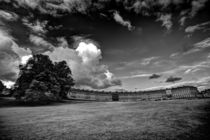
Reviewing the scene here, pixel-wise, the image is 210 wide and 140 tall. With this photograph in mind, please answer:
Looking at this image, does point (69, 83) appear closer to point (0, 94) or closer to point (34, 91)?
point (34, 91)

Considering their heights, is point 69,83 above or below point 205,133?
above

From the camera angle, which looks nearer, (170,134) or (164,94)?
(170,134)

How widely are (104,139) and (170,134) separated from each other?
3307 millimetres

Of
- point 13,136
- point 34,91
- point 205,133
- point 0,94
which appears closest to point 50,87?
point 34,91

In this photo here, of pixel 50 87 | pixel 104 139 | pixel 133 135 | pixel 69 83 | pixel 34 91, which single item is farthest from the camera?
pixel 69 83

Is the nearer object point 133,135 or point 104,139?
point 104,139

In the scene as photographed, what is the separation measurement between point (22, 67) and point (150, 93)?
114 meters

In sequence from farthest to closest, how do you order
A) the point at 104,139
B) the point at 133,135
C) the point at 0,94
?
the point at 0,94, the point at 133,135, the point at 104,139

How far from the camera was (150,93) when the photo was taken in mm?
120312

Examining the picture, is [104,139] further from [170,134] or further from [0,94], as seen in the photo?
[0,94]

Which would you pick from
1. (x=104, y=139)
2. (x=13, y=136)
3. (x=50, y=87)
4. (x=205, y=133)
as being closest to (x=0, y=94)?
(x=50, y=87)

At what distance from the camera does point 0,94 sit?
50062 mm

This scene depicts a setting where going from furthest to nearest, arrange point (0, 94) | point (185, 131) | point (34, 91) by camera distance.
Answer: point (0, 94)
point (34, 91)
point (185, 131)

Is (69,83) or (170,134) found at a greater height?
(69,83)
